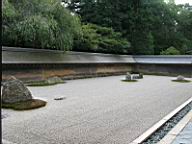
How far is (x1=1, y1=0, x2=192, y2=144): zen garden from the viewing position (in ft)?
19.2

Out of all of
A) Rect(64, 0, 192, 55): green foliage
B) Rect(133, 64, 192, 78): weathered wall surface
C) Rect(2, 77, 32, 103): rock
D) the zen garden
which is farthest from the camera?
Rect(64, 0, 192, 55): green foliage

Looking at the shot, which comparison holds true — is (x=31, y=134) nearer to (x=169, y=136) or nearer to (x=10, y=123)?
(x=10, y=123)

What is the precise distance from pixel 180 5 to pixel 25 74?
32741mm

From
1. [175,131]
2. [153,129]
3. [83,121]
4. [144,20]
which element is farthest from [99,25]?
[175,131]

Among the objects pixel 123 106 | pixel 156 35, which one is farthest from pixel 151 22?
pixel 123 106

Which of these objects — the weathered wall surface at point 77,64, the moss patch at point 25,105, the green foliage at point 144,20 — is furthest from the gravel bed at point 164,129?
the green foliage at point 144,20

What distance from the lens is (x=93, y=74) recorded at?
22.2m

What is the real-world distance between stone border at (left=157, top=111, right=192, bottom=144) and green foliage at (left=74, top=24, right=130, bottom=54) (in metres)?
16.2

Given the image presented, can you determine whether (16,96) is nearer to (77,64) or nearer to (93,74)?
(77,64)

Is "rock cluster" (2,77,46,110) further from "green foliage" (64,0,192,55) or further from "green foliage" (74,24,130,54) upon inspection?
"green foliage" (64,0,192,55)

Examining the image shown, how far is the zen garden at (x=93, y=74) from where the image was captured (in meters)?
5.86

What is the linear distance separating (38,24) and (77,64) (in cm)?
548

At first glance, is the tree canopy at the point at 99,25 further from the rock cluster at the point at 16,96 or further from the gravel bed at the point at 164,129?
the gravel bed at the point at 164,129

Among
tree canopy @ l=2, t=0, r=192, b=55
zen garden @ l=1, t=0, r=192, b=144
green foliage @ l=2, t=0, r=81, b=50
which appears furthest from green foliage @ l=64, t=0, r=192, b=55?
green foliage @ l=2, t=0, r=81, b=50
